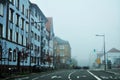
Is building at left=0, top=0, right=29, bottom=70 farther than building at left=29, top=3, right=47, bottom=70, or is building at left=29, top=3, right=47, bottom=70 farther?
building at left=29, top=3, right=47, bottom=70

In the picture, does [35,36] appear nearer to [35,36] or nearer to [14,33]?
[35,36]

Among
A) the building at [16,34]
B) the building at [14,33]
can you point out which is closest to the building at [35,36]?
the building at [16,34]

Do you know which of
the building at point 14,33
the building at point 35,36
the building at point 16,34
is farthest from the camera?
the building at point 35,36

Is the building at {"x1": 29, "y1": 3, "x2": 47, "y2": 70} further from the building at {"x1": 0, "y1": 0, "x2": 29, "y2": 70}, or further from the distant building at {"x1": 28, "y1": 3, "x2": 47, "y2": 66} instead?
the building at {"x1": 0, "y1": 0, "x2": 29, "y2": 70}

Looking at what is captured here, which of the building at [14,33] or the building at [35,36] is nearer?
the building at [14,33]

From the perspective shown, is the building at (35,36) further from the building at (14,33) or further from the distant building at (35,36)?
the building at (14,33)

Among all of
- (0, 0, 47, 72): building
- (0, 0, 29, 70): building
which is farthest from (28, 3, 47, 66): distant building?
(0, 0, 29, 70): building

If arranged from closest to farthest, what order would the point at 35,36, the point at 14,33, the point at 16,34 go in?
the point at 14,33, the point at 16,34, the point at 35,36

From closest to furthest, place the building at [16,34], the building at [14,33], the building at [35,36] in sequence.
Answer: the building at [16,34] < the building at [14,33] < the building at [35,36]

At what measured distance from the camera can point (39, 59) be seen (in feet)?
249

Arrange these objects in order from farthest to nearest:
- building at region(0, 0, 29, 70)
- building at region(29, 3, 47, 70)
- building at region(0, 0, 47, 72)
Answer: building at region(29, 3, 47, 70), building at region(0, 0, 29, 70), building at region(0, 0, 47, 72)

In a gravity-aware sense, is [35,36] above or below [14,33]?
above

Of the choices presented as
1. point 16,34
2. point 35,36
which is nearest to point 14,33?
point 16,34

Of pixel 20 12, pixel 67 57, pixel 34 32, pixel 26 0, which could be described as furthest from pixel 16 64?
pixel 67 57
